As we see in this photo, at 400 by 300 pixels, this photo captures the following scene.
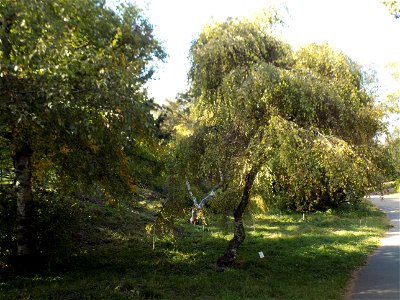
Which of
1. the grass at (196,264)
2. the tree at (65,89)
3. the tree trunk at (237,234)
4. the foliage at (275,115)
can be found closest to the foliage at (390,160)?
the foliage at (275,115)

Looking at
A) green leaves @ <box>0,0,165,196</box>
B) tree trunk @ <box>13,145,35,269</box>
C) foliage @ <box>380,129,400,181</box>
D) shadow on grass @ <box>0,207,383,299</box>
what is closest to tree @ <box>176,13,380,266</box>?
foliage @ <box>380,129,400,181</box>

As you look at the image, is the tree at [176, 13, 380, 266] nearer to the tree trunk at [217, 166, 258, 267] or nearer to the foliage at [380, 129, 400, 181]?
the tree trunk at [217, 166, 258, 267]

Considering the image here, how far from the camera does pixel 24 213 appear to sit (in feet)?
32.9

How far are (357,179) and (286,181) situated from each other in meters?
2.43

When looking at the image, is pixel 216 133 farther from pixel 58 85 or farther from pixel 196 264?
pixel 58 85

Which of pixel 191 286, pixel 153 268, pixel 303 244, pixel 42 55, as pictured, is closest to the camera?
pixel 42 55

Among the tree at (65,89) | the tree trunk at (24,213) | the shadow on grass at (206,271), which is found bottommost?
the shadow on grass at (206,271)

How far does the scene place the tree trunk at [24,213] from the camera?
9.90m

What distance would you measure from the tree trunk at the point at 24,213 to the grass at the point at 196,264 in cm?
63

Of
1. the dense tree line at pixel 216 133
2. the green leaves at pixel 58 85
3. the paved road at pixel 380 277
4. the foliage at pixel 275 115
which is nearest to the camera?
→ the green leaves at pixel 58 85

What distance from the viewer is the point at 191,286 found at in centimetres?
933

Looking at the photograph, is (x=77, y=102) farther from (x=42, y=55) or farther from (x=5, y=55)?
(x=5, y=55)

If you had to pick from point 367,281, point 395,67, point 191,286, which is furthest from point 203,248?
point 395,67

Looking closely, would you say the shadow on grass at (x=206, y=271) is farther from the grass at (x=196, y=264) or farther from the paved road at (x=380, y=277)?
the paved road at (x=380, y=277)
